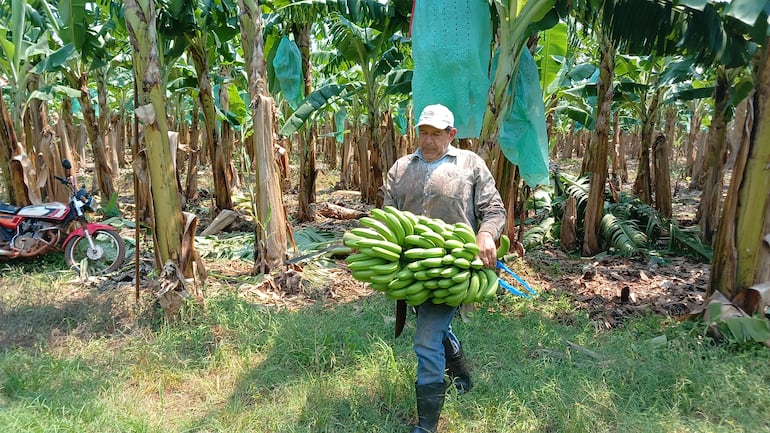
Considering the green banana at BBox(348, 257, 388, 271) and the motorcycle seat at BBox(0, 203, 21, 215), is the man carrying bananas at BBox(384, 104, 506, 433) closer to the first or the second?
the green banana at BBox(348, 257, 388, 271)

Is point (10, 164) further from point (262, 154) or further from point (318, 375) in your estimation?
point (318, 375)

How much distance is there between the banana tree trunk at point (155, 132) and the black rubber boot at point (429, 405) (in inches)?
96.8

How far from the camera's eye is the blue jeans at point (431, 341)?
2.68 meters

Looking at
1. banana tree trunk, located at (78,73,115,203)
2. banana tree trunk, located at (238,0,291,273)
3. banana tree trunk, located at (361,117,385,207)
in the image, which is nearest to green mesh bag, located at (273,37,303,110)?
banana tree trunk, located at (361,117,385,207)

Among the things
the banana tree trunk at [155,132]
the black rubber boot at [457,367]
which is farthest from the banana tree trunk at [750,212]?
the banana tree trunk at [155,132]

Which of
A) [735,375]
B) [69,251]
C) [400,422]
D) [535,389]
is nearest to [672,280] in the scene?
[735,375]

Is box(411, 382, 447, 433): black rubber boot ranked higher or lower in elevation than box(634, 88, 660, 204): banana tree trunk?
lower

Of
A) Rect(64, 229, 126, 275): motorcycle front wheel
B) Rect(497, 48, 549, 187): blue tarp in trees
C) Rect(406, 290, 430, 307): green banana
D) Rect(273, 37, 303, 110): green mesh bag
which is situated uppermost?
Rect(273, 37, 303, 110): green mesh bag

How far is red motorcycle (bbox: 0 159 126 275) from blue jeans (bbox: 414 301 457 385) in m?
4.47

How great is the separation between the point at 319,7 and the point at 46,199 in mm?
4550

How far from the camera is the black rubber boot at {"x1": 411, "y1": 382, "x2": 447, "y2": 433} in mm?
2682

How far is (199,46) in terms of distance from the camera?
786cm

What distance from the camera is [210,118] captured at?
318 inches

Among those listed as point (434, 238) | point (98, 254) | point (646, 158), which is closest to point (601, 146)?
point (646, 158)
